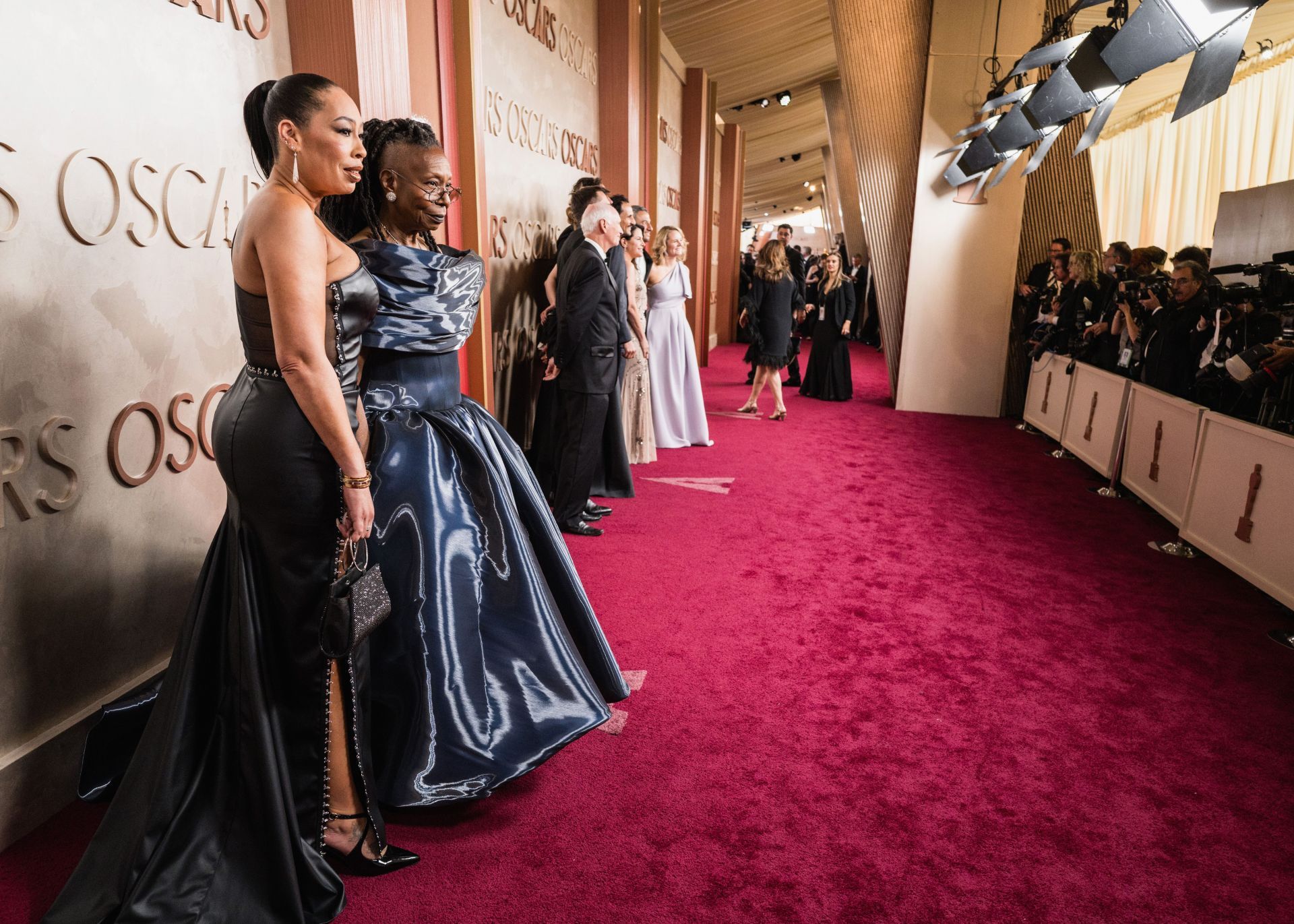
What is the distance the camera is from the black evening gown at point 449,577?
183cm

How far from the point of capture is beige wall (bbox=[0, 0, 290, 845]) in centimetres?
175

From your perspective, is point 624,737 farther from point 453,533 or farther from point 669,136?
point 669,136

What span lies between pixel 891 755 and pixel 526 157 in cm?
377

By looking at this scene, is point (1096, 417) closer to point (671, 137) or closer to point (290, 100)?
point (290, 100)

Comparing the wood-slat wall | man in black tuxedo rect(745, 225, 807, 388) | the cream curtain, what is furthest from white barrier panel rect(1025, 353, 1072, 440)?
man in black tuxedo rect(745, 225, 807, 388)

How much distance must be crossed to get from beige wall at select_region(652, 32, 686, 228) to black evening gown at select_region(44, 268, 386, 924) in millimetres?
7461

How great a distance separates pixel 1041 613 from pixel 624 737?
1.83m

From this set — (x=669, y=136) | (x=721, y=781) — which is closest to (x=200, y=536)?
(x=721, y=781)

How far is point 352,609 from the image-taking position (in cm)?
152

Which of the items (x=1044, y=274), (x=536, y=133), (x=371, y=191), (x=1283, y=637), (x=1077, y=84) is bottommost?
(x=1283, y=637)

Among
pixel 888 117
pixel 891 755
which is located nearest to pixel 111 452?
pixel 891 755

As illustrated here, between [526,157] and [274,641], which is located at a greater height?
[526,157]

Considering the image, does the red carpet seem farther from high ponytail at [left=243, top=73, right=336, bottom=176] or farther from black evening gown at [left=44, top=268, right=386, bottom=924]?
high ponytail at [left=243, top=73, right=336, bottom=176]

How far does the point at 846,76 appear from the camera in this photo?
24.9ft
